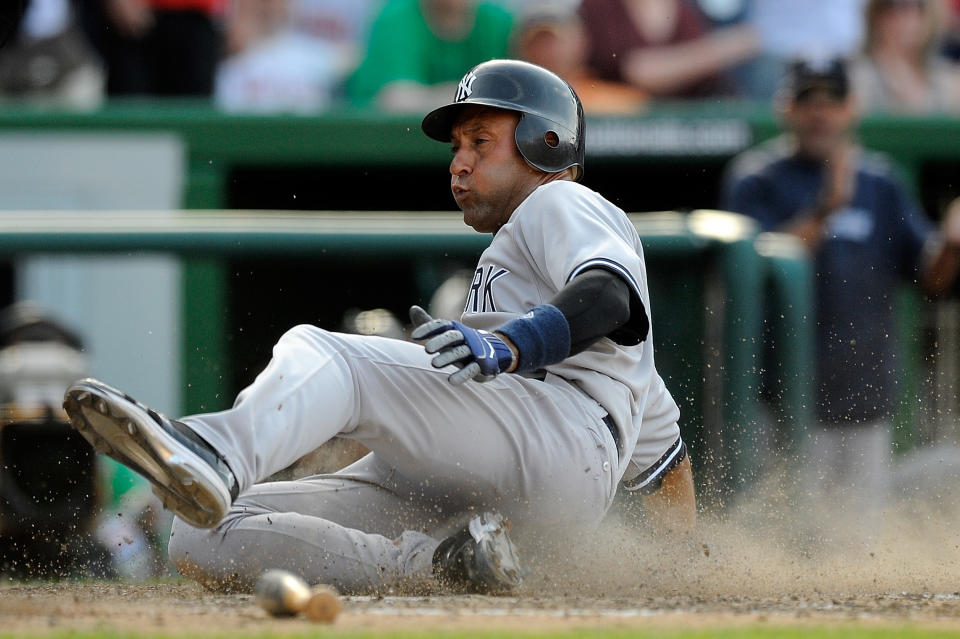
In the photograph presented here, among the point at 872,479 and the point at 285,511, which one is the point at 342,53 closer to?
the point at 872,479

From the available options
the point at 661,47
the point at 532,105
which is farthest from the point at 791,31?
the point at 532,105

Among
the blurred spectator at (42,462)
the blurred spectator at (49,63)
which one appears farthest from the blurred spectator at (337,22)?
the blurred spectator at (42,462)

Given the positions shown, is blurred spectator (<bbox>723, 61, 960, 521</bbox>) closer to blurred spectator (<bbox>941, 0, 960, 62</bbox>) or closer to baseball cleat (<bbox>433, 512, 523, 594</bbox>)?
blurred spectator (<bbox>941, 0, 960, 62</bbox>)

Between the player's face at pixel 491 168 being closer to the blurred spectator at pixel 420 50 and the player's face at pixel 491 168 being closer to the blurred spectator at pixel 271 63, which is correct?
the blurred spectator at pixel 420 50

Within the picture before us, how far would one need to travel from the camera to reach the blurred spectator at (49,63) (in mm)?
7391

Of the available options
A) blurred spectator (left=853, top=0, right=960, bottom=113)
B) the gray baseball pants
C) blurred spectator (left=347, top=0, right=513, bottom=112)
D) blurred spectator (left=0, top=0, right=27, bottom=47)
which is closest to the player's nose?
the gray baseball pants

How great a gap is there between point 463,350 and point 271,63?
5.07 metres

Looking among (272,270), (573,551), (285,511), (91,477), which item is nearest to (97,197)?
(272,270)

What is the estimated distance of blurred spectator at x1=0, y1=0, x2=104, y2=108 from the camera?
7.39 m

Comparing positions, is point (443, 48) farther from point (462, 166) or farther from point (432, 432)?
point (432, 432)

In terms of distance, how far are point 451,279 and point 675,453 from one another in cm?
283

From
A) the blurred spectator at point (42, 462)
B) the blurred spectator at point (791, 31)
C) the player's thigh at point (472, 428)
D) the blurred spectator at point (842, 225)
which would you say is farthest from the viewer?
the blurred spectator at point (791, 31)

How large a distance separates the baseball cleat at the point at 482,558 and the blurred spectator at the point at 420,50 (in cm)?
415

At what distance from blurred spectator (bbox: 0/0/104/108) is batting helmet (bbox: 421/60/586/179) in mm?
3904
